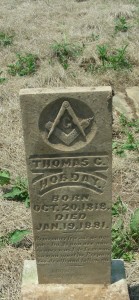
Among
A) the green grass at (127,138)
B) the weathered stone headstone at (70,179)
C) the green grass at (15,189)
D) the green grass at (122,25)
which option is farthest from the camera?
the green grass at (122,25)

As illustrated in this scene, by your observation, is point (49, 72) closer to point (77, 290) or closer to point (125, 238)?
point (125, 238)

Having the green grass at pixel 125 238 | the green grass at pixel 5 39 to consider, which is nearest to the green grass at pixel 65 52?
the green grass at pixel 5 39

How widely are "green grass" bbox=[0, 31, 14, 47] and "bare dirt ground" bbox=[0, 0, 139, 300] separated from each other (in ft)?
0.29

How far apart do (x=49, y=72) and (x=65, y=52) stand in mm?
731

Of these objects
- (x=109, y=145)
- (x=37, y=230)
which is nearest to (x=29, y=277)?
(x=37, y=230)

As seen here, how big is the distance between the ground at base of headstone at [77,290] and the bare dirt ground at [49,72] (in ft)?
0.99

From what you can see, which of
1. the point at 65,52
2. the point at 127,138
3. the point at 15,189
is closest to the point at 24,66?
the point at 65,52

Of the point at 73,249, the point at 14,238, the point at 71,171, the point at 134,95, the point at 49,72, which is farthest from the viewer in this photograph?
the point at 49,72

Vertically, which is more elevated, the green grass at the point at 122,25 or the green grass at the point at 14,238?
the green grass at the point at 122,25

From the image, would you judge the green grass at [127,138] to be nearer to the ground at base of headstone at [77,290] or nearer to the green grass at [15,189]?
the green grass at [15,189]

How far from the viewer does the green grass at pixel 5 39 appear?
7711mm

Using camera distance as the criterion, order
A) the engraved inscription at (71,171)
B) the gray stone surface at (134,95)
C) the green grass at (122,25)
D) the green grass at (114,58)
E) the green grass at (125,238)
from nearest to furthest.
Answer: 1. the engraved inscription at (71,171)
2. the green grass at (125,238)
3. the gray stone surface at (134,95)
4. the green grass at (114,58)
5. the green grass at (122,25)

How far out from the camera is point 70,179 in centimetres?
265

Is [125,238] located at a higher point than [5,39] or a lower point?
lower
